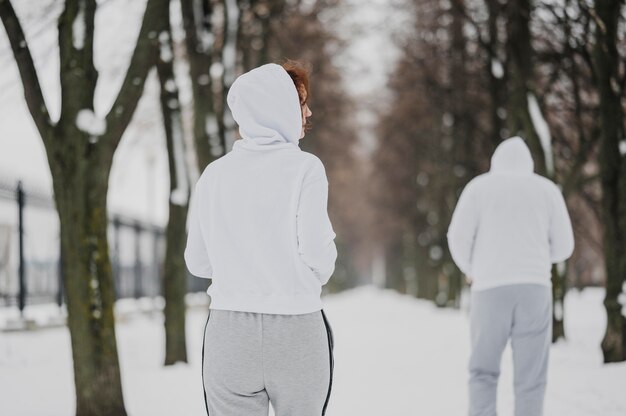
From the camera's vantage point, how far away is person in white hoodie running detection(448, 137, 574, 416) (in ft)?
16.3

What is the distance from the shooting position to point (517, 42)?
1237 centimetres

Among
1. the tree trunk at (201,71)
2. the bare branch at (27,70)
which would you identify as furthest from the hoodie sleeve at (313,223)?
the tree trunk at (201,71)

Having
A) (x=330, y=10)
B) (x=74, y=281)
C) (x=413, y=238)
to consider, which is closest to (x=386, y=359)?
(x=74, y=281)

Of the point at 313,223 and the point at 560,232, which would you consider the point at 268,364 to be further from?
the point at 560,232

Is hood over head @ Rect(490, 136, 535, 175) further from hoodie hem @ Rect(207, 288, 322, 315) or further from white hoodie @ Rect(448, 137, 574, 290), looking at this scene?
hoodie hem @ Rect(207, 288, 322, 315)

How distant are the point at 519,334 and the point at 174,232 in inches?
260

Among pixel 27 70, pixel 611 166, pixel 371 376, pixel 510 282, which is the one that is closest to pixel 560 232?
pixel 510 282

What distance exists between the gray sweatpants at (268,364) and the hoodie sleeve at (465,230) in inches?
106

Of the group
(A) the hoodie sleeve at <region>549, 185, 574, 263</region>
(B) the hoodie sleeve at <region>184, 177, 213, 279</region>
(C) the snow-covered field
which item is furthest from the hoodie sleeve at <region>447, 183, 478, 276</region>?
(B) the hoodie sleeve at <region>184, 177, 213, 279</region>

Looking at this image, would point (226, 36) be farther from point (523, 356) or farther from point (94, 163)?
point (523, 356)

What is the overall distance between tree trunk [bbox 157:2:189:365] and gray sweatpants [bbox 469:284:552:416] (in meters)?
6.25

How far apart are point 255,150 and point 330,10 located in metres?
18.4

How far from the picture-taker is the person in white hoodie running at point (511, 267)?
4965 millimetres

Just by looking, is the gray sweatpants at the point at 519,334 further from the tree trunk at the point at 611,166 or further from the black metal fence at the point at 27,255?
the black metal fence at the point at 27,255
